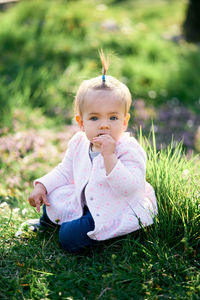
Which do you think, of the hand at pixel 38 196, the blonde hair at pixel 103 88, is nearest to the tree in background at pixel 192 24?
the blonde hair at pixel 103 88

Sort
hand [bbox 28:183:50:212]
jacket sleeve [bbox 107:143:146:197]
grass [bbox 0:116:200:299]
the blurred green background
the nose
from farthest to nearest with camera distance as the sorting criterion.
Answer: the blurred green background
hand [bbox 28:183:50:212]
the nose
jacket sleeve [bbox 107:143:146:197]
grass [bbox 0:116:200:299]

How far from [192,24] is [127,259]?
8298 mm

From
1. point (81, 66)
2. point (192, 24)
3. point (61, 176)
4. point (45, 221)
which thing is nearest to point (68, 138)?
point (61, 176)

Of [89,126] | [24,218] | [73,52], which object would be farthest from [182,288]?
[73,52]

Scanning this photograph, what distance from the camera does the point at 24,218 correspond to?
2.74 metres

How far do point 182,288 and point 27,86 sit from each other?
3671mm

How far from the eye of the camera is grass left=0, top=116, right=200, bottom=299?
1.99 metres

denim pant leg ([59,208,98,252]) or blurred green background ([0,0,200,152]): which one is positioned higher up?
denim pant leg ([59,208,98,252])

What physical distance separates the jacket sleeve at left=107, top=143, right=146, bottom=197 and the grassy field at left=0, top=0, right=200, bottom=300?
0.88 feet

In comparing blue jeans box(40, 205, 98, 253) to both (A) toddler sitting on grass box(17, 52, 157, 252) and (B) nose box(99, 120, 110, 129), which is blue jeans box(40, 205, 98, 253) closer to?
(A) toddler sitting on grass box(17, 52, 157, 252)

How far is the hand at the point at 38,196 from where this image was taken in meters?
2.48

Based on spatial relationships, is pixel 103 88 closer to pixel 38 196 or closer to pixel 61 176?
pixel 61 176

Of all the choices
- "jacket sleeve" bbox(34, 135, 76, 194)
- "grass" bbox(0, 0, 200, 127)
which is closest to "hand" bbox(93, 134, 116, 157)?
"jacket sleeve" bbox(34, 135, 76, 194)

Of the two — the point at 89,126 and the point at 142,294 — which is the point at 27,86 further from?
the point at 142,294
